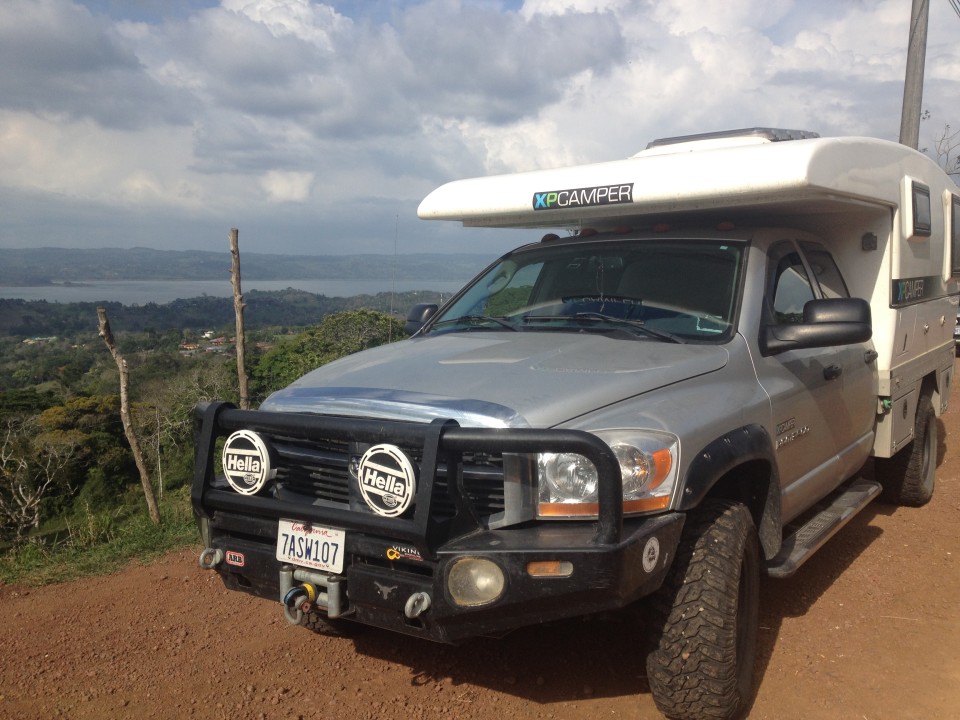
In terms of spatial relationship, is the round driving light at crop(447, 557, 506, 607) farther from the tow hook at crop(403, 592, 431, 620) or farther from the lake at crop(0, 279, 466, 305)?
the lake at crop(0, 279, 466, 305)

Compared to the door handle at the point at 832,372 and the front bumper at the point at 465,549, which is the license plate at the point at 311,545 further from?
the door handle at the point at 832,372

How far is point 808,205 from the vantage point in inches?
179

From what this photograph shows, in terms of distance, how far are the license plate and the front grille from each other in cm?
12

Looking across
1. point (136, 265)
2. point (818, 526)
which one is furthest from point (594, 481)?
point (136, 265)

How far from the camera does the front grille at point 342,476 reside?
2.90m

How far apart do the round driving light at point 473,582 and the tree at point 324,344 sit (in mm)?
6986

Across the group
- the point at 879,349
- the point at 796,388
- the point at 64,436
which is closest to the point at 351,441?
the point at 796,388

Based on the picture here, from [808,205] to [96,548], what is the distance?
16.0ft

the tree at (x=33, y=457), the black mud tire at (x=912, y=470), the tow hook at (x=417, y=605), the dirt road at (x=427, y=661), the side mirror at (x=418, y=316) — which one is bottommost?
the tree at (x=33, y=457)

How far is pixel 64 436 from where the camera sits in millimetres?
12891

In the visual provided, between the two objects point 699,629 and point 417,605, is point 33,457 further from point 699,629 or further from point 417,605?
point 699,629

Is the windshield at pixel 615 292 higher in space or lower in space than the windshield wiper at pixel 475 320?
higher

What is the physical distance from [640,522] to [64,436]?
39.6 feet

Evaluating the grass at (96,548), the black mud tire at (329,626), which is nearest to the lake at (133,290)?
the grass at (96,548)
